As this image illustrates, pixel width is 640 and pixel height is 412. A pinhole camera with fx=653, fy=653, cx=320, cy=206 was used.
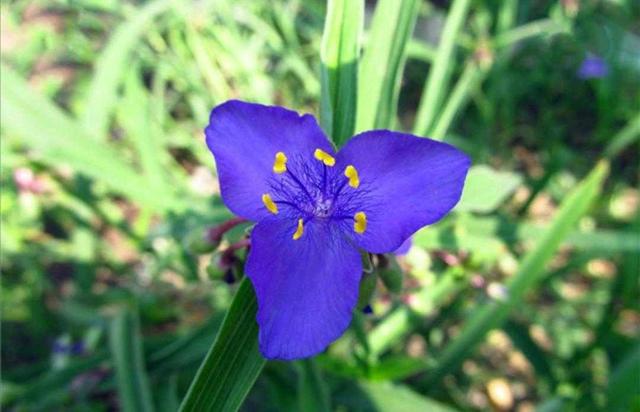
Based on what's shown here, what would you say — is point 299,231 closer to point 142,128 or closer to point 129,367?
point 129,367

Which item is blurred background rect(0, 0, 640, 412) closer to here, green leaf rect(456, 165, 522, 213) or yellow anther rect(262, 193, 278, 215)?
Result: green leaf rect(456, 165, 522, 213)

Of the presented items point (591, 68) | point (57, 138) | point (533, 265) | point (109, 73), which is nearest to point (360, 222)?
point (533, 265)

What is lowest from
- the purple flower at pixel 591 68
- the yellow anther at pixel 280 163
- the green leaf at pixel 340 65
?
the purple flower at pixel 591 68

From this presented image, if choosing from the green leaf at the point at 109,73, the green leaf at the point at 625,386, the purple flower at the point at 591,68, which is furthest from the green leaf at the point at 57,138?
the purple flower at the point at 591,68

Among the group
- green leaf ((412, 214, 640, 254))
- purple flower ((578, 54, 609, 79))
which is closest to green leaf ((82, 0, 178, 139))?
green leaf ((412, 214, 640, 254))

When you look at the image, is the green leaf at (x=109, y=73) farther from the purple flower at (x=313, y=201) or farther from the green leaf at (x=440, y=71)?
the purple flower at (x=313, y=201)

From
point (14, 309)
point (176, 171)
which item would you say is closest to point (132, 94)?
point (176, 171)

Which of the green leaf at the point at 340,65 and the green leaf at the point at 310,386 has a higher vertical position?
the green leaf at the point at 340,65
